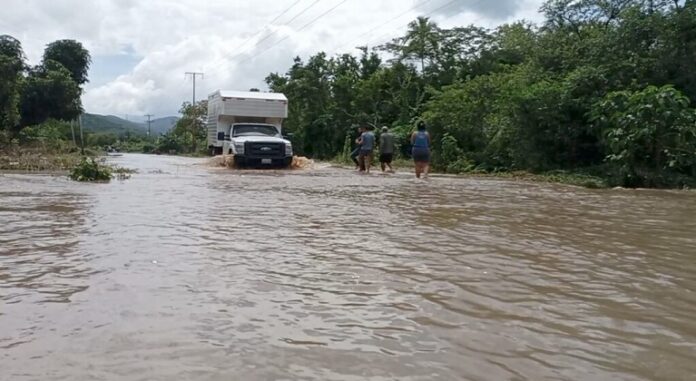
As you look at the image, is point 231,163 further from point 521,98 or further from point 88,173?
point 521,98

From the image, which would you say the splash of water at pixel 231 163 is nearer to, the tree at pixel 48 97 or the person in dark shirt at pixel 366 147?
the person in dark shirt at pixel 366 147

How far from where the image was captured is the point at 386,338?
3.34 metres

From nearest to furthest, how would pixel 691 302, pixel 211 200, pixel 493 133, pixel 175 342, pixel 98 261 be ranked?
pixel 175 342, pixel 691 302, pixel 98 261, pixel 211 200, pixel 493 133

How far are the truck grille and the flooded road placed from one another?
41.6 ft

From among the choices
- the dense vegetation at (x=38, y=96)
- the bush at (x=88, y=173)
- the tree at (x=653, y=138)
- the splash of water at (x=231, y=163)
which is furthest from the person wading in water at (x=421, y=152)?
the dense vegetation at (x=38, y=96)

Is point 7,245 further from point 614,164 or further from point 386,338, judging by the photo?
point 614,164

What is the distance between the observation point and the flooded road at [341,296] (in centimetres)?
299

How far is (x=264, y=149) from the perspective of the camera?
21234 mm

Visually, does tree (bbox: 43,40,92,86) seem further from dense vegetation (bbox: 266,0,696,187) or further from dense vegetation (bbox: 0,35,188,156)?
dense vegetation (bbox: 266,0,696,187)

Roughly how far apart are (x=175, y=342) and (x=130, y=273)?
1.64m

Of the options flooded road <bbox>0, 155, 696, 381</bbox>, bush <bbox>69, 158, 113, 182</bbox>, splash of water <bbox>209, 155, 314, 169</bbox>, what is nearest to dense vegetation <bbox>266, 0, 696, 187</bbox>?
splash of water <bbox>209, 155, 314, 169</bbox>

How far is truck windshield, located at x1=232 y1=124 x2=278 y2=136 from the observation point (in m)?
22.9

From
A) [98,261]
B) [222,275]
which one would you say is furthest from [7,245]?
[222,275]

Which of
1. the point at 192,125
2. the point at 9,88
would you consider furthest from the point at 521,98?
the point at 192,125
